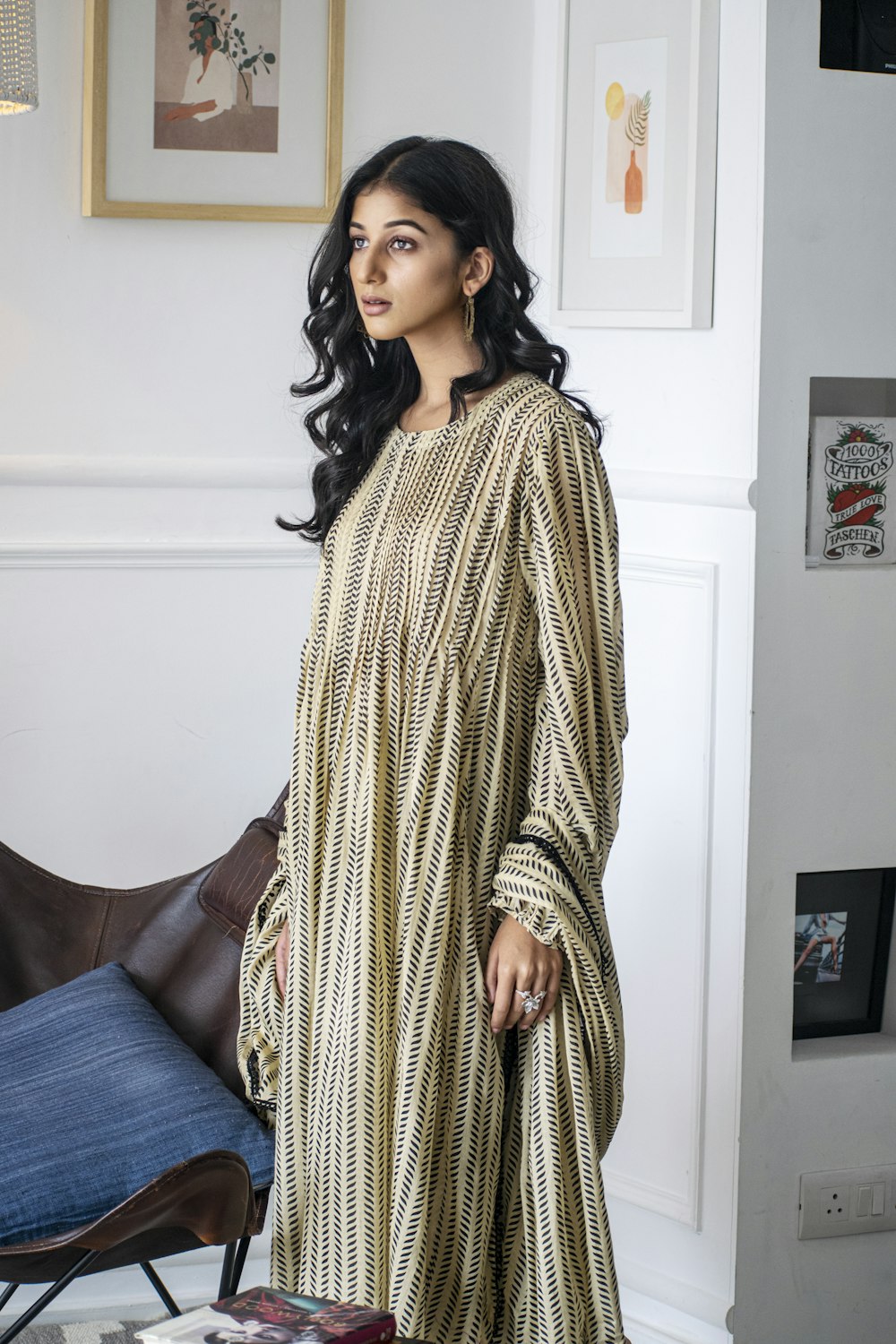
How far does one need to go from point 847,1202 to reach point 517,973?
1.00 metres

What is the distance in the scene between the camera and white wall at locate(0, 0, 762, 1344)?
2186 millimetres

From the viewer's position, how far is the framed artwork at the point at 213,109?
2303 millimetres

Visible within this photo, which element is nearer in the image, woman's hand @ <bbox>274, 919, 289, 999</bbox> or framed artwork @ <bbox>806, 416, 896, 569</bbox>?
woman's hand @ <bbox>274, 919, 289, 999</bbox>

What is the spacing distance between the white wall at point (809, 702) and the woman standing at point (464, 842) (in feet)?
1.87

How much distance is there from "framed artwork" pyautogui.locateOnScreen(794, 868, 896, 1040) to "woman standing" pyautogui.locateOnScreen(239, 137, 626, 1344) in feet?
2.30

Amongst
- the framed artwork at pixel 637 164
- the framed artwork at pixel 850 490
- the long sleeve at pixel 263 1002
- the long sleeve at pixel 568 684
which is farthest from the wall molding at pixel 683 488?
the long sleeve at pixel 263 1002

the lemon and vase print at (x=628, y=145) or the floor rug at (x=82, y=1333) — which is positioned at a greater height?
the lemon and vase print at (x=628, y=145)

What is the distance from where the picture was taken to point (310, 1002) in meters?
1.64

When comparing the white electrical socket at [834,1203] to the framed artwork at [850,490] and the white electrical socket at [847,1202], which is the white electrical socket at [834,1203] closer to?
the white electrical socket at [847,1202]

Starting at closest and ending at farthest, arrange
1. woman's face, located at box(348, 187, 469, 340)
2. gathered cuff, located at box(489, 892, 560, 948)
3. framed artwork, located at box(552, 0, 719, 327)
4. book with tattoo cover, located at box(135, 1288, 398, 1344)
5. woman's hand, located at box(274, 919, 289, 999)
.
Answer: book with tattoo cover, located at box(135, 1288, 398, 1344)
gathered cuff, located at box(489, 892, 560, 948)
woman's face, located at box(348, 187, 469, 340)
woman's hand, located at box(274, 919, 289, 999)
framed artwork, located at box(552, 0, 719, 327)

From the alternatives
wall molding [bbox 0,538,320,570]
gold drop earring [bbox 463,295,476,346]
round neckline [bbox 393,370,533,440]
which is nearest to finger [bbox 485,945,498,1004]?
round neckline [bbox 393,370,533,440]

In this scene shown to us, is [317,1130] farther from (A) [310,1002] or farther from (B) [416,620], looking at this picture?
(B) [416,620]

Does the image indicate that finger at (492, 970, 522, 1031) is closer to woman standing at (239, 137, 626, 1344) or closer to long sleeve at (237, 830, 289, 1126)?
woman standing at (239, 137, 626, 1344)

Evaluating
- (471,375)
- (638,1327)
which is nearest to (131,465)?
(471,375)
